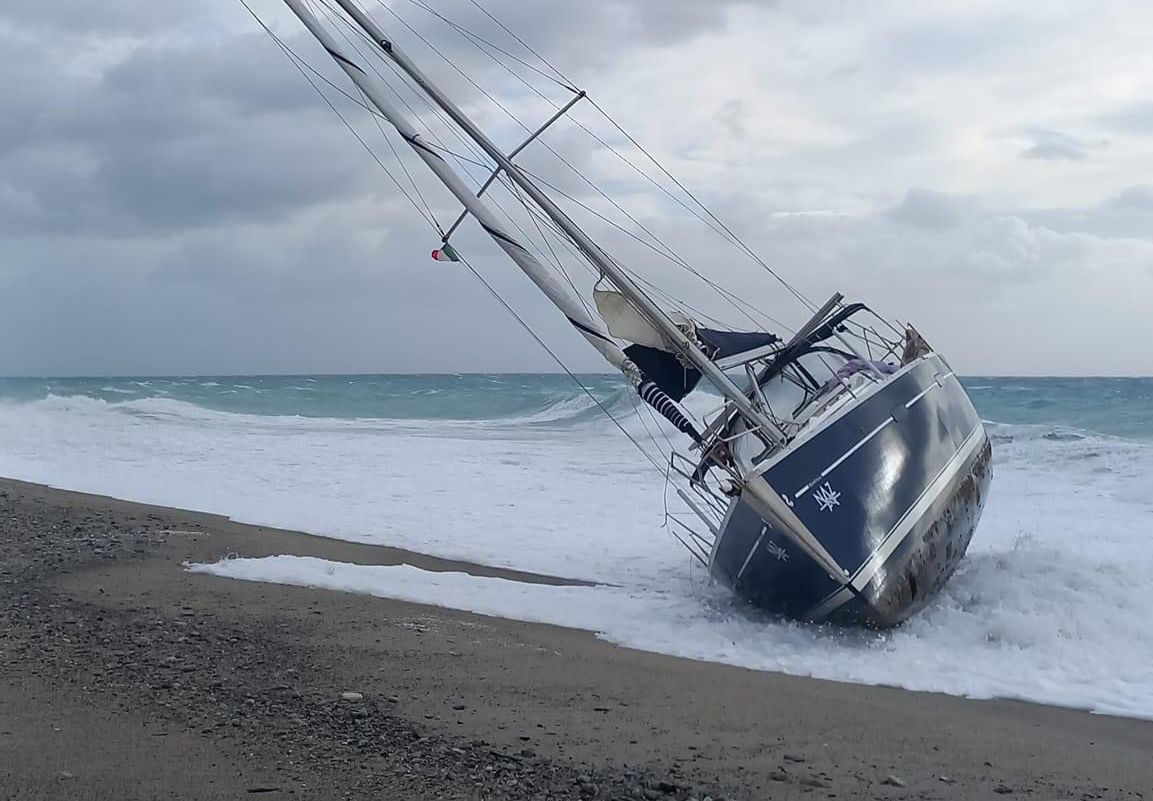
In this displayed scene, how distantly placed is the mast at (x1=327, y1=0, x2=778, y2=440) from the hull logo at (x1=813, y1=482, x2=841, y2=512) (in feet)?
1.90

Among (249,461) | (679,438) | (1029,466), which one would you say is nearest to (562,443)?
(679,438)

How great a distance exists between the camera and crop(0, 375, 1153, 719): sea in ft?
23.4

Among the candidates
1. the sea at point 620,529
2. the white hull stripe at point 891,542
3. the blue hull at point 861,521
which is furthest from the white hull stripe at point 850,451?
the sea at point 620,529

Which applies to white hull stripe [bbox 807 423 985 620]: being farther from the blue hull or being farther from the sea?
the sea

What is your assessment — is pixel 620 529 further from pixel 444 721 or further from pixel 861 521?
pixel 444 721

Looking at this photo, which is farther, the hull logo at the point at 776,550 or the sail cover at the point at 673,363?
the sail cover at the point at 673,363

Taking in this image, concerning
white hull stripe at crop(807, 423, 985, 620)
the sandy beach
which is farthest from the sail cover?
the sandy beach

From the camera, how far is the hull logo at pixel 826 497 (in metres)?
7.13

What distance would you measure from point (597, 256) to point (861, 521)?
2.65m

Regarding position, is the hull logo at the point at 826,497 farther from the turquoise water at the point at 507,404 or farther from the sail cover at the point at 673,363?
the turquoise water at the point at 507,404

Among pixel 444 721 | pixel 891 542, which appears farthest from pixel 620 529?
pixel 444 721

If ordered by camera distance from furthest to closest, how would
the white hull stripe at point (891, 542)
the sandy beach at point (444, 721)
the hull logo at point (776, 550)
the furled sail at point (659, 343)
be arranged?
the furled sail at point (659, 343)
the hull logo at point (776, 550)
the white hull stripe at point (891, 542)
the sandy beach at point (444, 721)

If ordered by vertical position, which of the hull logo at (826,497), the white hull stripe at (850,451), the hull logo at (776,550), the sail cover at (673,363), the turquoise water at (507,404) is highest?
the sail cover at (673,363)

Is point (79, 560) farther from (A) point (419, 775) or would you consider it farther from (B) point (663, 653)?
(A) point (419, 775)
